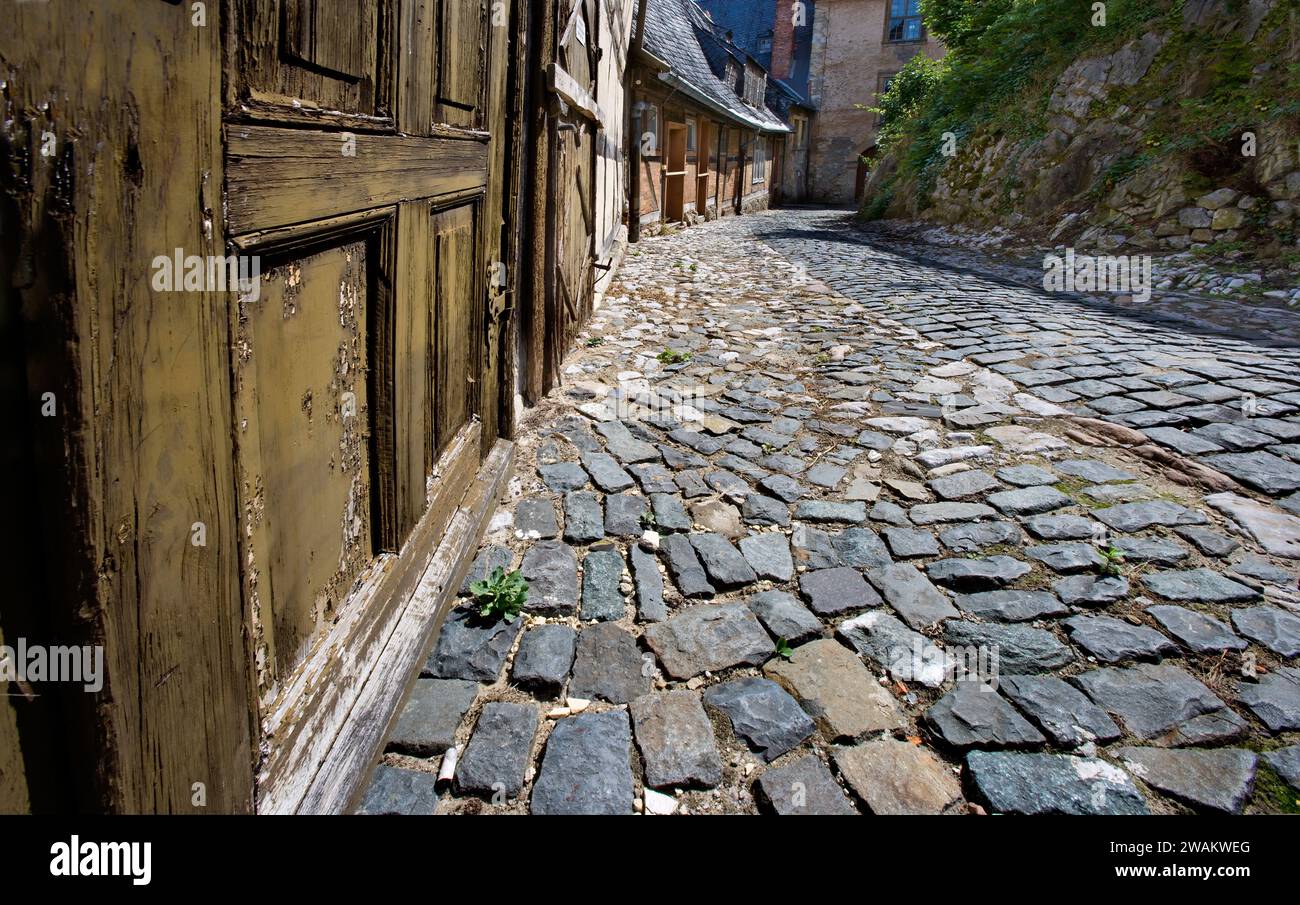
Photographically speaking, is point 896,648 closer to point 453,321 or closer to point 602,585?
point 602,585

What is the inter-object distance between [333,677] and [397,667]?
0.36 m

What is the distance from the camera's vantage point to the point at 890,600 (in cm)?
277

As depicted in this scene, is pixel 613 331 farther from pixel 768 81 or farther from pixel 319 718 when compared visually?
pixel 768 81

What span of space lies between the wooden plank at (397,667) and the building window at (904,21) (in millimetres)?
32672

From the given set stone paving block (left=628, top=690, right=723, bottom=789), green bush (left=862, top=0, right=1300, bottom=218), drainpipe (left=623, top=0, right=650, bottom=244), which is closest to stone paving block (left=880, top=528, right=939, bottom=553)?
stone paving block (left=628, top=690, right=723, bottom=789)

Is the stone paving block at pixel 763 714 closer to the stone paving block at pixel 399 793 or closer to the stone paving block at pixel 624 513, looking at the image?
the stone paving block at pixel 399 793

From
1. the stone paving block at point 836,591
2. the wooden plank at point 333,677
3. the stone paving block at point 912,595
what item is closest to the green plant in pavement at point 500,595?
the wooden plank at point 333,677

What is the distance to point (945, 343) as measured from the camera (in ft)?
20.7

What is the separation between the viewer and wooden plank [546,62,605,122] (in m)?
4.07

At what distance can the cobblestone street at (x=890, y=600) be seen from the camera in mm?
1962

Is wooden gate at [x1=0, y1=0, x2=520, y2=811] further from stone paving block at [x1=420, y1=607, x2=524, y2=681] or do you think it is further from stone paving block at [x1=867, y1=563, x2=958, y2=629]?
stone paving block at [x1=867, y1=563, x2=958, y2=629]

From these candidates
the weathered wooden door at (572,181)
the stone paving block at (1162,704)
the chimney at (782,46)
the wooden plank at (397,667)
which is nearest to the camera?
the wooden plank at (397,667)

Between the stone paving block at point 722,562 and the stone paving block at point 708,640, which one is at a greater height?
the stone paving block at point 722,562

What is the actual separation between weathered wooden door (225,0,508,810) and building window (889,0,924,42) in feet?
106
